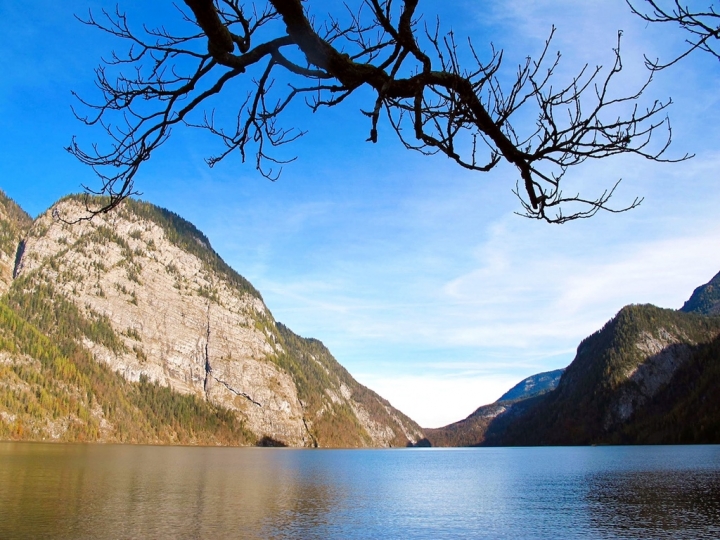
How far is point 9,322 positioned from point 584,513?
675ft

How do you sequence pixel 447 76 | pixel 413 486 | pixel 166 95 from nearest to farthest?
1. pixel 447 76
2. pixel 166 95
3. pixel 413 486

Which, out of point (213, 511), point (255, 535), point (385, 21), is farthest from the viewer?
point (213, 511)

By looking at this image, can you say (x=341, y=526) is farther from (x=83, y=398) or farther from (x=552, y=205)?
(x=83, y=398)

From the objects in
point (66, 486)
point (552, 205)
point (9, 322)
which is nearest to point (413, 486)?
point (66, 486)

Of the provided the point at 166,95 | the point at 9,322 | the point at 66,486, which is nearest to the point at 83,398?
the point at 9,322

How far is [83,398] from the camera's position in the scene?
191 metres

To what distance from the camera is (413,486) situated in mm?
57375

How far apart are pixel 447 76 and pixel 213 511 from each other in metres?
36.0

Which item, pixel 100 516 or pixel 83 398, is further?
pixel 83 398

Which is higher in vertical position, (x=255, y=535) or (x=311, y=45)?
(x=311, y=45)

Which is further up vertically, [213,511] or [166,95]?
[166,95]

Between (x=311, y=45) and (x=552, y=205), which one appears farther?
(x=552, y=205)

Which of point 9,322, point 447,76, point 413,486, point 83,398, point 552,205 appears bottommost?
point 413,486

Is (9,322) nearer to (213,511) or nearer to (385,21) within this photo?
(213,511)
